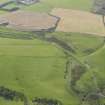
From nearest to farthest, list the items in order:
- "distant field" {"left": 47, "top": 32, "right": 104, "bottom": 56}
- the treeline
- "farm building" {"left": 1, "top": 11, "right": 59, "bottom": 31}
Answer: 1. the treeline
2. "distant field" {"left": 47, "top": 32, "right": 104, "bottom": 56}
3. "farm building" {"left": 1, "top": 11, "right": 59, "bottom": 31}

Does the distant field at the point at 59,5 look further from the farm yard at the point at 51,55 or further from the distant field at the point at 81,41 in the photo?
the distant field at the point at 81,41

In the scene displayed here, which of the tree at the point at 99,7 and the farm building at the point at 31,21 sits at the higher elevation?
the farm building at the point at 31,21

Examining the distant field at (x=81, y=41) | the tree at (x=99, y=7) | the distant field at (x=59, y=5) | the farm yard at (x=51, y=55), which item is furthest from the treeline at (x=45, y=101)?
the distant field at (x=59, y=5)

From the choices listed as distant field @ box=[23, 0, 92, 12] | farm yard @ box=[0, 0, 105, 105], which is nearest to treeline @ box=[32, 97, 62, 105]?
farm yard @ box=[0, 0, 105, 105]

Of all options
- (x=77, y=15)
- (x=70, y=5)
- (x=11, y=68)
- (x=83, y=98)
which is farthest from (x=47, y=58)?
(x=70, y=5)

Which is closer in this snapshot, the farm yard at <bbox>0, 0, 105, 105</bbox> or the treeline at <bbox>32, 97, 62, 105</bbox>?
the treeline at <bbox>32, 97, 62, 105</bbox>

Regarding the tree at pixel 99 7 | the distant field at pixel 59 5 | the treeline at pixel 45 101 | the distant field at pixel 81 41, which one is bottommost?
the tree at pixel 99 7

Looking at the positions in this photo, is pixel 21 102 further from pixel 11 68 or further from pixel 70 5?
pixel 70 5

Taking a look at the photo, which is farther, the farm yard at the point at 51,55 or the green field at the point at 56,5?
the green field at the point at 56,5

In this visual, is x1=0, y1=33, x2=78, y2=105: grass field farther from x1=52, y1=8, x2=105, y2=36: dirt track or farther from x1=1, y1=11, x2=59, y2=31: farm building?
x1=52, y1=8, x2=105, y2=36: dirt track
